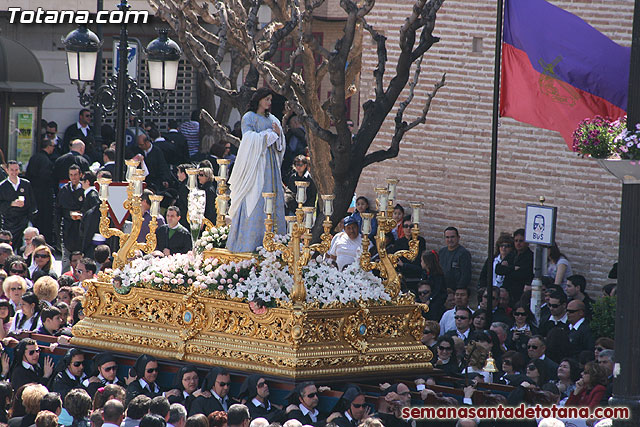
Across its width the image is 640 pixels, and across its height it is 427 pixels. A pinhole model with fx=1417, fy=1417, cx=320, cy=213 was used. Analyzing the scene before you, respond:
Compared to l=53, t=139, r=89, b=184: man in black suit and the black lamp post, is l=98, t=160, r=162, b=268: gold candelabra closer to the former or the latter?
the black lamp post

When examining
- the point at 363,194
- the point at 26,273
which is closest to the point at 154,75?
the point at 26,273

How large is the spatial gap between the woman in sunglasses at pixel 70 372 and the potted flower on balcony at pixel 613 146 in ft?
18.7

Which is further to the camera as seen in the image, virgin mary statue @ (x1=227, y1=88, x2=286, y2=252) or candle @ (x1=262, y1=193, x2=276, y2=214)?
virgin mary statue @ (x1=227, y1=88, x2=286, y2=252)

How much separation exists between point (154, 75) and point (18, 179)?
4.10 metres

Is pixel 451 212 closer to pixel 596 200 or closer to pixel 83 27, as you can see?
pixel 596 200

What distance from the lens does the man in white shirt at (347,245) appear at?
17.5 m

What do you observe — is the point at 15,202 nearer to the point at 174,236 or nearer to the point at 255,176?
the point at 174,236

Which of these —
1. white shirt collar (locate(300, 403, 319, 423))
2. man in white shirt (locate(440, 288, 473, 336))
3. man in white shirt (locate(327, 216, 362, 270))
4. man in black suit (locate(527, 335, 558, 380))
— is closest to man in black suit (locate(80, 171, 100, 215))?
man in white shirt (locate(327, 216, 362, 270))

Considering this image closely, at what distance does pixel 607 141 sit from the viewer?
1087 cm

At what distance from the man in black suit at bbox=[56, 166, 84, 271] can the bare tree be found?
102 inches

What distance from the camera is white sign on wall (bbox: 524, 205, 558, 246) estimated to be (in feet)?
53.6

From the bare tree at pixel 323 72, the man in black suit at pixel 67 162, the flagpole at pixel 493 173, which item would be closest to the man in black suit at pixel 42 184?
the man in black suit at pixel 67 162

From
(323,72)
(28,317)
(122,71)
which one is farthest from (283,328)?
(323,72)

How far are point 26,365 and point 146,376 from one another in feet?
4.58
